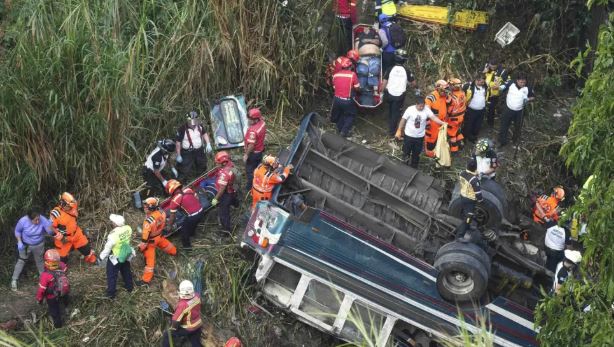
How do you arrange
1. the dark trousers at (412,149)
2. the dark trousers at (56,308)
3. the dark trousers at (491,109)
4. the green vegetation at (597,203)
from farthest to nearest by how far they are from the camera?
the dark trousers at (491,109), the dark trousers at (412,149), the dark trousers at (56,308), the green vegetation at (597,203)

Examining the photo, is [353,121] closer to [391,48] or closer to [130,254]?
[391,48]

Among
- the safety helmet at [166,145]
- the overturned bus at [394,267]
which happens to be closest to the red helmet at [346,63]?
the overturned bus at [394,267]

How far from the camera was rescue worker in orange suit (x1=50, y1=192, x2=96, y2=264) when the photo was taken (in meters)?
10.2

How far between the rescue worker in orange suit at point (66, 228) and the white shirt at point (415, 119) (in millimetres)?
4783

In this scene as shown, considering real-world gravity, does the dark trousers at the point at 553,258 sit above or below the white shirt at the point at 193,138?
below

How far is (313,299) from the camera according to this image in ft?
32.6

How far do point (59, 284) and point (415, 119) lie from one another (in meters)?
5.40

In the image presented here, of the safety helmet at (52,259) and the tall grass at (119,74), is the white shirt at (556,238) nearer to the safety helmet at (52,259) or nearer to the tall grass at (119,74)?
the tall grass at (119,74)

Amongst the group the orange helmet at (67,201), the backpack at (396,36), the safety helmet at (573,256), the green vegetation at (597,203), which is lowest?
the orange helmet at (67,201)

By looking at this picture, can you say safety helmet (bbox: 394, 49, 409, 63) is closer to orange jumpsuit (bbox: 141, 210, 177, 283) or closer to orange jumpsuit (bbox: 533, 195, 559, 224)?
orange jumpsuit (bbox: 533, 195, 559, 224)

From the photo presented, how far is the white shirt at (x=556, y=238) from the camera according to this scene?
423 inches

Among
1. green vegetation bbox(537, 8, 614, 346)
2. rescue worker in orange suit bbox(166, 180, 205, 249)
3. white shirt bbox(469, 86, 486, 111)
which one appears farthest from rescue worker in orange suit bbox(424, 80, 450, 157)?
green vegetation bbox(537, 8, 614, 346)

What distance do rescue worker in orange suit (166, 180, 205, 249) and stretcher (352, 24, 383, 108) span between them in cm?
344

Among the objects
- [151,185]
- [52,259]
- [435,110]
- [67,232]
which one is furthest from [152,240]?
[435,110]
